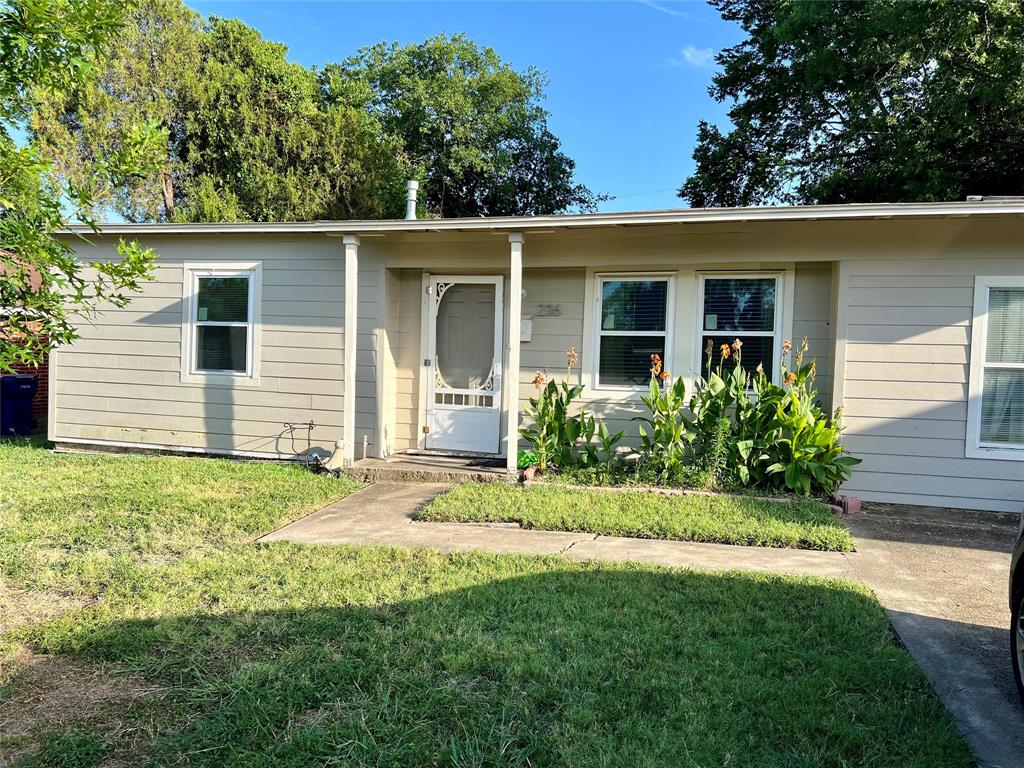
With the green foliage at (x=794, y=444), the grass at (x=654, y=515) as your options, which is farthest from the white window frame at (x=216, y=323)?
the green foliage at (x=794, y=444)

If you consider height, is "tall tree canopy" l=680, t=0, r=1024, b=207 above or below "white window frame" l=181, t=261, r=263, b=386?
above

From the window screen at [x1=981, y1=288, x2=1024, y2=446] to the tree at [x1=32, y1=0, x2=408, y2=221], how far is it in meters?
17.0

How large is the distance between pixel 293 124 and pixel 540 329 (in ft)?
48.9

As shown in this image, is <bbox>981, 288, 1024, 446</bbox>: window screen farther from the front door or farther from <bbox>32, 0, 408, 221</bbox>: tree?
<bbox>32, 0, 408, 221</bbox>: tree

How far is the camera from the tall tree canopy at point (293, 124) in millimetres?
17469

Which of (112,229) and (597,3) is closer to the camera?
(112,229)

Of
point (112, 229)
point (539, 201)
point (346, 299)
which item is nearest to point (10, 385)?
point (112, 229)

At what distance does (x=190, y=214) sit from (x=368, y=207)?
478 cm

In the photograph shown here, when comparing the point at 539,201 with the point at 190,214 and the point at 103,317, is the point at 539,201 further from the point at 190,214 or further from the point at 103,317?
the point at 103,317

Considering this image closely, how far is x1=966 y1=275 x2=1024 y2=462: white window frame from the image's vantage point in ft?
19.7

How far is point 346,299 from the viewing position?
23.5ft

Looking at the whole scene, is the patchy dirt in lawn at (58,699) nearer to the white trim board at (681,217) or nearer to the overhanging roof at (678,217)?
the white trim board at (681,217)

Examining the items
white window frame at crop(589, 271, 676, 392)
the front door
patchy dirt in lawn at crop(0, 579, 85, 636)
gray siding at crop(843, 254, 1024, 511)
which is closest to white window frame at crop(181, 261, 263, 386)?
the front door

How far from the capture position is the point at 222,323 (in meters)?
8.06
